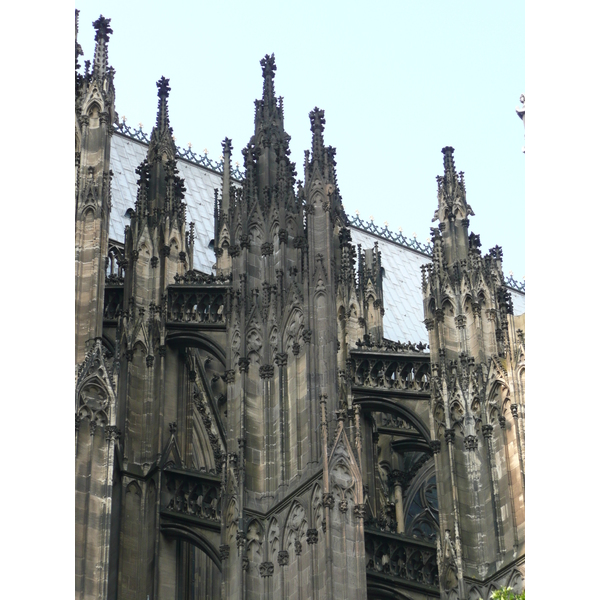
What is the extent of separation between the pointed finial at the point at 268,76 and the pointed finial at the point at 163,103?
3594 millimetres

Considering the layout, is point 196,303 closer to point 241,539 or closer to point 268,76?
point 268,76

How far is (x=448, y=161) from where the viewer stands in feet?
105

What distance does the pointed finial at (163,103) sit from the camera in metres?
36.3

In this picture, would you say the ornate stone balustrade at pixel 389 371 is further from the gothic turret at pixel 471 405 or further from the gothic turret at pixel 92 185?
the gothic turret at pixel 92 185

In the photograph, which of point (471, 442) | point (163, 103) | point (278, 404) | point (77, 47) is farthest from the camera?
point (163, 103)

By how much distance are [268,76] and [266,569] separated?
12.2m

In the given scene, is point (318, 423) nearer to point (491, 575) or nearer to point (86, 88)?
point (491, 575)

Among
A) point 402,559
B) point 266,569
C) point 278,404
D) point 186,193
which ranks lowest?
point 266,569

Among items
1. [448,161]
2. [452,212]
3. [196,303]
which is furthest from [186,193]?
[452,212]

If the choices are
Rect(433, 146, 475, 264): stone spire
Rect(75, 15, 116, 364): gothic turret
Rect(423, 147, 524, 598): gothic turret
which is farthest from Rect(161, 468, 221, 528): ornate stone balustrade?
Rect(433, 146, 475, 264): stone spire

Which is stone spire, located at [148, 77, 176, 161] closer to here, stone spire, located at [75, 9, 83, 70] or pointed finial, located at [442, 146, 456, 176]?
stone spire, located at [75, 9, 83, 70]
